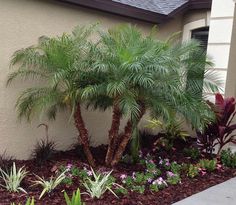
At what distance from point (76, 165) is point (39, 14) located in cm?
282

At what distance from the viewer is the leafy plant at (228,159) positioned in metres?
7.99

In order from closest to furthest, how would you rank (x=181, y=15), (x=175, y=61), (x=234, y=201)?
(x=234, y=201) → (x=175, y=61) → (x=181, y=15)

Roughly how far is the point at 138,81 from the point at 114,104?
2.21 feet

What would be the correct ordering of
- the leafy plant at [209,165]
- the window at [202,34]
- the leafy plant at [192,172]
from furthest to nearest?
the window at [202,34] < the leafy plant at [209,165] < the leafy plant at [192,172]

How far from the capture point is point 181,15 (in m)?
10.8

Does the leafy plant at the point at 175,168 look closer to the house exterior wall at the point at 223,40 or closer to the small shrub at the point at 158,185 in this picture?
the small shrub at the point at 158,185

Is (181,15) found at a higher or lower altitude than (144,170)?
higher

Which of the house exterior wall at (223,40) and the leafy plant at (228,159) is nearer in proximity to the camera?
the leafy plant at (228,159)

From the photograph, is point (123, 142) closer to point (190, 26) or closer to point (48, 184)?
point (48, 184)

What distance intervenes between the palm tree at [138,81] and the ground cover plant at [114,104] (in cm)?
2

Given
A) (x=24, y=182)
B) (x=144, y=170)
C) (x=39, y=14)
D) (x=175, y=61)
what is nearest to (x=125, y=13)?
(x=39, y=14)

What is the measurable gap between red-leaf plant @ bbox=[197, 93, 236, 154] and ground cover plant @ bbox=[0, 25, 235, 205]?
0.92 ft

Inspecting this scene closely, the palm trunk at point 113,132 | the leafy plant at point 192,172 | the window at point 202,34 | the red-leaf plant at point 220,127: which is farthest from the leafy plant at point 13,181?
the window at point 202,34

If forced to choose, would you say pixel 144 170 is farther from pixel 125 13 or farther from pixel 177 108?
pixel 125 13
